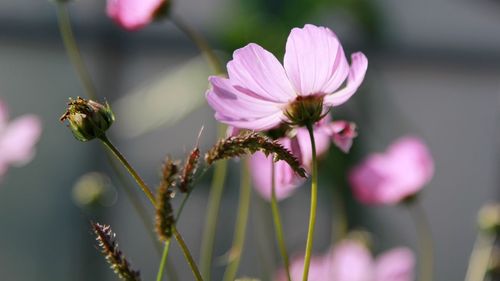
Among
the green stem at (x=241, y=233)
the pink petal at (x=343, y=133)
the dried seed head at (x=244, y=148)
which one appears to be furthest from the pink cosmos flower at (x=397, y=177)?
the dried seed head at (x=244, y=148)

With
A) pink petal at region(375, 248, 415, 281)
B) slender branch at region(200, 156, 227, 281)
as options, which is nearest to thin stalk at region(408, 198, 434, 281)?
pink petal at region(375, 248, 415, 281)

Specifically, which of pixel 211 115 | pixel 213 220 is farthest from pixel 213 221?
pixel 211 115

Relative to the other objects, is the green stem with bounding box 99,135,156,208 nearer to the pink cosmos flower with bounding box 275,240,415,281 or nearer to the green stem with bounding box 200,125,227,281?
the green stem with bounding box 200,125,227,281

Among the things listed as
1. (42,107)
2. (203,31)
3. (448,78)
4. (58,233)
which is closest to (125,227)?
(58,233)

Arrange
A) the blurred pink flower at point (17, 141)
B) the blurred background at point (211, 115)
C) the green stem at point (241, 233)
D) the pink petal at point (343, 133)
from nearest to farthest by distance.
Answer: the pink petal at point (343, 133) → the green stem at point (241, 233) → the blurred pink flower at point (17, 141) → the blurred background at point (211, 115)

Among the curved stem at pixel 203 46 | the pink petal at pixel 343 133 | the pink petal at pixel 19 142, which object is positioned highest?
the pink petal at pixel 19 142

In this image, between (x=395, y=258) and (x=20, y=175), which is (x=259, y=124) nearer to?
(x=395, y=258)

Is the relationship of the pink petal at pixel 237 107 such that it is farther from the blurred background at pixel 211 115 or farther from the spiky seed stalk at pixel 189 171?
the blurred background at pixel 211 115

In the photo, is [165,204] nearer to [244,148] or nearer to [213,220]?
[244,148]
